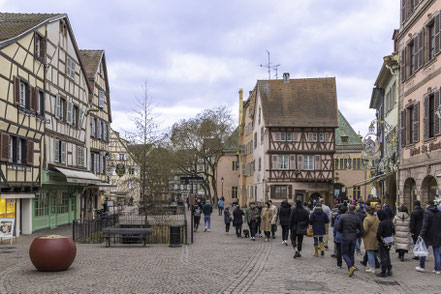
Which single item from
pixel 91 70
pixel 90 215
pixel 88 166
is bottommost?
pixel 90 215

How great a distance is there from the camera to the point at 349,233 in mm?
12133

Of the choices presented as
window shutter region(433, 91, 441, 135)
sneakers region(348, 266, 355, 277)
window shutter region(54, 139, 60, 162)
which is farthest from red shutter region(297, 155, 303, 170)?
sneakers region(348, 266, 355, 277)

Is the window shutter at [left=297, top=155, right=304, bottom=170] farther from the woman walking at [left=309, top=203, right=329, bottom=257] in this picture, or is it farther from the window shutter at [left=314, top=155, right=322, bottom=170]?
the woman walking at [left=309, top=203, right=329, bottom=257]

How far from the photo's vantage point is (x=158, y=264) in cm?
1357

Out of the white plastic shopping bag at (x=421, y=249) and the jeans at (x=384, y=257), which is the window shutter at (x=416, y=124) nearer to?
the white plastic shopping bag at (x=421, y=249)

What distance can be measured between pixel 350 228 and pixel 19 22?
18.0 meters

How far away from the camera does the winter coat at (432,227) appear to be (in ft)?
40.5

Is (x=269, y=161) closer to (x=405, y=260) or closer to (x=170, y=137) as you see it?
(x=170, y=137)

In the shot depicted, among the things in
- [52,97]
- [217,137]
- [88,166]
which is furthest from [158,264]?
[217,137]

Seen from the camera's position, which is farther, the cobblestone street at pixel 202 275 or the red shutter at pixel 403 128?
the red shutter at pixel 403 128

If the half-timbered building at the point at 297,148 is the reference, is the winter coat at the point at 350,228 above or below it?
below

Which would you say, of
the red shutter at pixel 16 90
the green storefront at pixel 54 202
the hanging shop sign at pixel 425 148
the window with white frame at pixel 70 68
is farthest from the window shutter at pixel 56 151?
the hanging shop sign at pixel 425 148

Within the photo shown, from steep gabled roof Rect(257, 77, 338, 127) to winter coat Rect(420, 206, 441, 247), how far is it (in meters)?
34.5

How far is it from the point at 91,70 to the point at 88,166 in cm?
630
